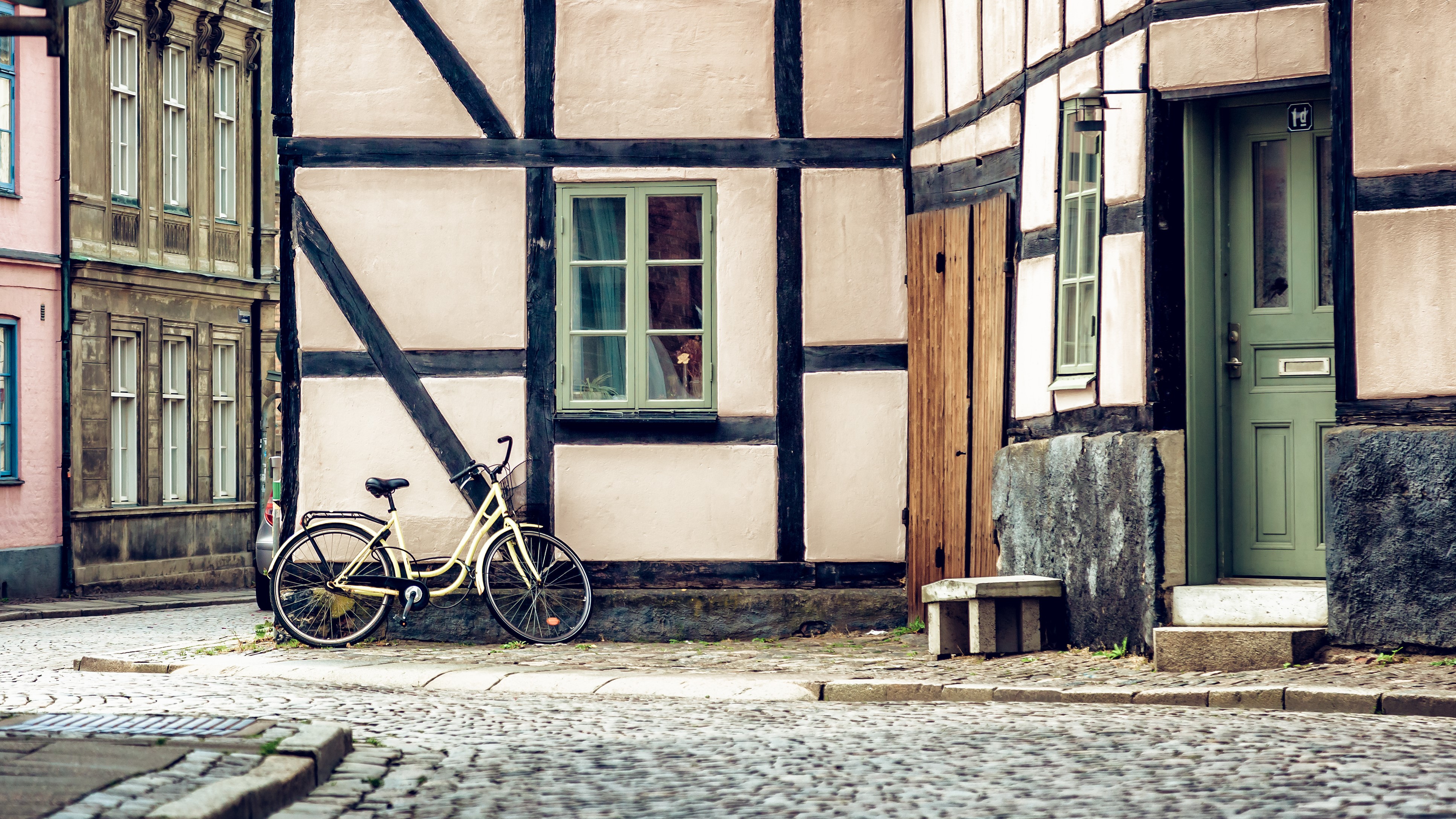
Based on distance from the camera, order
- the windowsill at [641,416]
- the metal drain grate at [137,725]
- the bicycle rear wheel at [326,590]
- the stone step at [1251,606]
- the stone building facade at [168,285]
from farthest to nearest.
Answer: the stone building facade at [168,285] < the windowsill at [641,416] < the bicycle rear wheel at [326,590] < the stone step at [1251,606] < the metal drain grate at [137,725]

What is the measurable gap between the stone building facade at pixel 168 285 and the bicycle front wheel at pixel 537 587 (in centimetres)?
Result: 1126

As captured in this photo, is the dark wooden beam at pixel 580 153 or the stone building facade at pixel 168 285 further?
the stone building facade at pixel 168 285

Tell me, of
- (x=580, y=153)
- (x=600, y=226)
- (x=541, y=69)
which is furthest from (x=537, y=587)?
(x=541, y=69)

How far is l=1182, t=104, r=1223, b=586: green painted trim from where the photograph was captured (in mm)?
9117

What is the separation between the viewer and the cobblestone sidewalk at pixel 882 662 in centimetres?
814

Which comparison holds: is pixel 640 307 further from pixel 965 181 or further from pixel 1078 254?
pixel 1078 254

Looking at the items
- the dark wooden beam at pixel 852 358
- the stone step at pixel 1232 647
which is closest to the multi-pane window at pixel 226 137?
the dark wooden beam at pixel 852 358

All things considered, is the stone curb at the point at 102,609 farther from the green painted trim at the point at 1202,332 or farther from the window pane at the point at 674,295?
the green painted trim at the point at 1202,332

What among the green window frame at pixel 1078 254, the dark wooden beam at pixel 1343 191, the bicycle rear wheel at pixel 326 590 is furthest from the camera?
the bicycle rear wheel at pixel 326 590

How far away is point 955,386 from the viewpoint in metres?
11.2

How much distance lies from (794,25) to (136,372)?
13.4 meters

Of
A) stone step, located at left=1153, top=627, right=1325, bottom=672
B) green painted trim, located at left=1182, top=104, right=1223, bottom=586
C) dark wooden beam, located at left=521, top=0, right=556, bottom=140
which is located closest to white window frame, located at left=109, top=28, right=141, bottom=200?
dark wooden beam, located at left=521, top=0, right=556, bottom=140

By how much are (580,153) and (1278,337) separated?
15.5 ft

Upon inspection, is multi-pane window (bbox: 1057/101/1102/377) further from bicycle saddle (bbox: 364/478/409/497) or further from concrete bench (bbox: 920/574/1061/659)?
bicycle saddle (bbox: 364/478/409/497)
